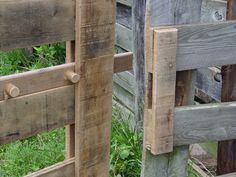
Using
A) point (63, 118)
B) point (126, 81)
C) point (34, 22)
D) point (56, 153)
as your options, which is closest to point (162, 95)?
point (63, 118)

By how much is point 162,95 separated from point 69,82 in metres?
0.53

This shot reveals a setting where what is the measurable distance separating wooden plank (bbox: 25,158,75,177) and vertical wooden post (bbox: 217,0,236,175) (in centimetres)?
92

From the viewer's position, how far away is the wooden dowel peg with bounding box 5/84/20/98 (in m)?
2.44

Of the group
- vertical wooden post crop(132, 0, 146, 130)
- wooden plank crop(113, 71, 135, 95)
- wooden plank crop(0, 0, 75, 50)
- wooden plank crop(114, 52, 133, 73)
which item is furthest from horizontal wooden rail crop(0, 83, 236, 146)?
wooden plank crop(113, 71, 135, 95)

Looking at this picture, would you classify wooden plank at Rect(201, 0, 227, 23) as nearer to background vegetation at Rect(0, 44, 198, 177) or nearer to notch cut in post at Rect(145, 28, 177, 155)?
background vegetation at Rect(0, 44, 198, 177)

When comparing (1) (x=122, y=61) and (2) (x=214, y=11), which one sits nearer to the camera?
(1) (x=122, y=61)

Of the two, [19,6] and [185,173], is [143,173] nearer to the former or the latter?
[185,173]

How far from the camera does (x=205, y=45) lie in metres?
2.54

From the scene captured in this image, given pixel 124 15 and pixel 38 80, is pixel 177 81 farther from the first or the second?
pixel 124 15

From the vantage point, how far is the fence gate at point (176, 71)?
2.44m

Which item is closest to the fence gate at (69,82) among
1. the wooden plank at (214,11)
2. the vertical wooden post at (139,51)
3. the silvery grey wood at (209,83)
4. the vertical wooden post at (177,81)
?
the vertical wooden post at (177,81)

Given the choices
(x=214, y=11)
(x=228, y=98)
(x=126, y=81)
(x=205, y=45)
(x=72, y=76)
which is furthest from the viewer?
(x=126, y=81)

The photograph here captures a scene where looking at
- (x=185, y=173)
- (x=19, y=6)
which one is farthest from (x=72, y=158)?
(x=19, y=6)

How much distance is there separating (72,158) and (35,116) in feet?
1.41
